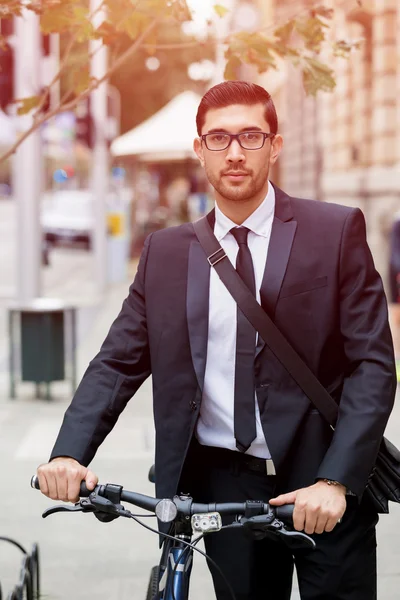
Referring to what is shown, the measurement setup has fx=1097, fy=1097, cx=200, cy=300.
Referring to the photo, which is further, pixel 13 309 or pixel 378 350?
pixel 13 309

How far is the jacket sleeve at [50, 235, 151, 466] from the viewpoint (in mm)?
2645

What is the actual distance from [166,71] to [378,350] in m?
39.7

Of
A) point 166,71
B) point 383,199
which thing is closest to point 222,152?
point 383,199

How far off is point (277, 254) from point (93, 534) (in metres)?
3.33

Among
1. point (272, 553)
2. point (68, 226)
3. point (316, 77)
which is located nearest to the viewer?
point (272, 553)

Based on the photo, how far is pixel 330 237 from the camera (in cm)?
274

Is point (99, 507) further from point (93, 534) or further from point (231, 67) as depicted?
point (93, 534)

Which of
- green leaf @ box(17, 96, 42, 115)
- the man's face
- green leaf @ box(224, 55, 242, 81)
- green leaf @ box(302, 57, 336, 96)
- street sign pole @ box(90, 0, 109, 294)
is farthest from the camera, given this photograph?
street sign pole @ box(90, 0, 109, 294)

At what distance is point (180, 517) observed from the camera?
240 centimetres

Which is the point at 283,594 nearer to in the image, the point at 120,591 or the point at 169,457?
the point at 169,457

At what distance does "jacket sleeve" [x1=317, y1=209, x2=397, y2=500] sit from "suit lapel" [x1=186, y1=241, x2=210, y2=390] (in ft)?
1.10

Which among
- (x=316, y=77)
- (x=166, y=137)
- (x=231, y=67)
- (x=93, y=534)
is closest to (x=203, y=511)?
(x=316, y=77)

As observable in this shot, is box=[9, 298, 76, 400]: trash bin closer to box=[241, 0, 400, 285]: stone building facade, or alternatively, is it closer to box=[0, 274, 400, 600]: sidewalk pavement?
box=[0, 274, 400, 600]: sidewalk pavement

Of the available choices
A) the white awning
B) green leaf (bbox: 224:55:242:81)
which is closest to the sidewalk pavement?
green leaf (bbox: 224:55:242:81)
